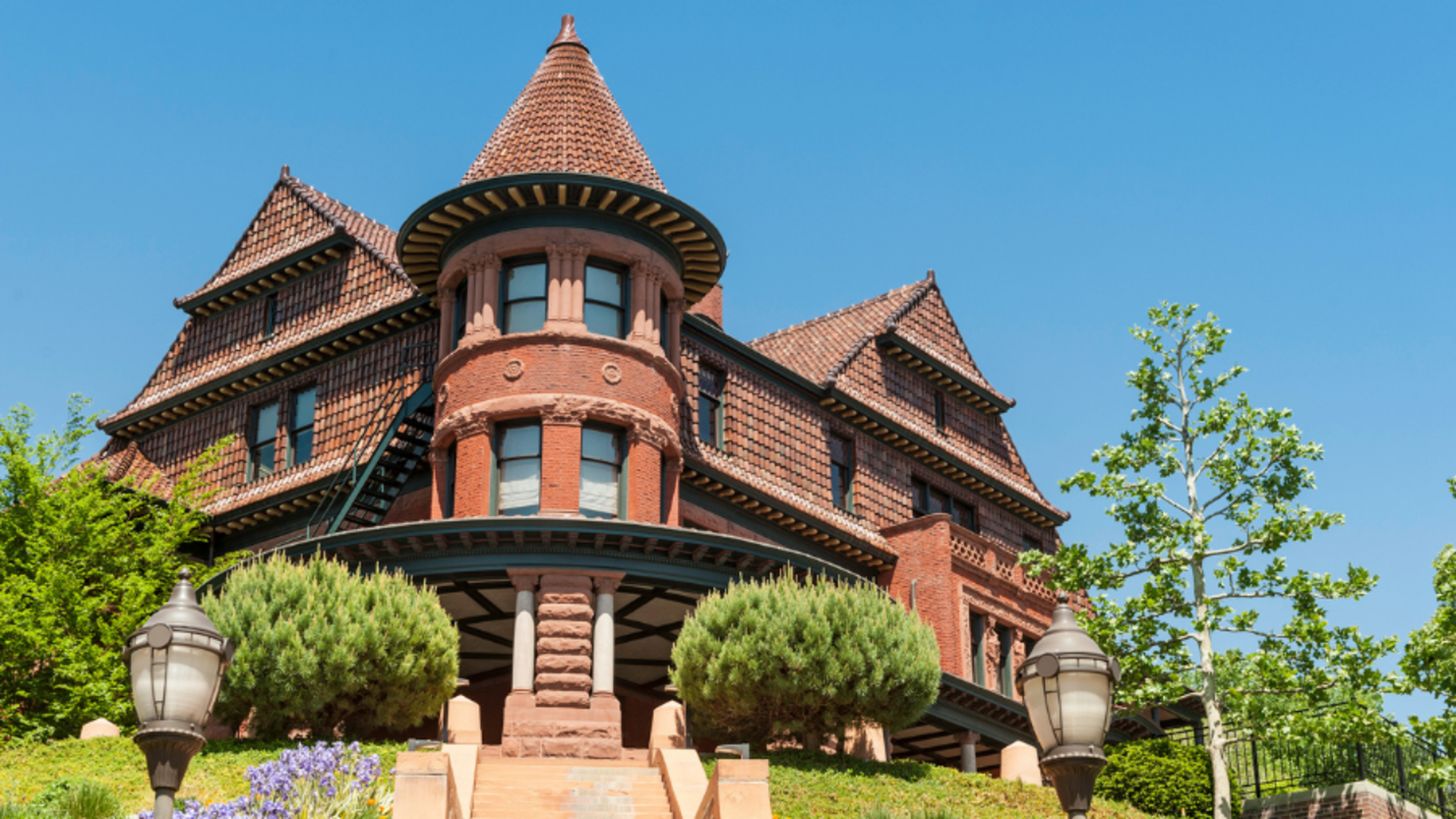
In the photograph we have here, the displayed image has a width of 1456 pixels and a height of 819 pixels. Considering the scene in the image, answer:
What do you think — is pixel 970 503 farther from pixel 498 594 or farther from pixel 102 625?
pixel 102 625

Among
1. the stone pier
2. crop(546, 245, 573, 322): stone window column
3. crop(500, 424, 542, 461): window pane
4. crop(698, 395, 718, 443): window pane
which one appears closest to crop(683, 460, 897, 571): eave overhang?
crop(698, 395, 718, 443): window pane

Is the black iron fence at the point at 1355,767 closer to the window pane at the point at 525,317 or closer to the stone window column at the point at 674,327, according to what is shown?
the stone window column at the point at 674,327

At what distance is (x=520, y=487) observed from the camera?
104 feet

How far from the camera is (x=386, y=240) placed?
3991 cm

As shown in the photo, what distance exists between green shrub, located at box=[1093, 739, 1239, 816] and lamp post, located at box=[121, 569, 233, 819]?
756 inches

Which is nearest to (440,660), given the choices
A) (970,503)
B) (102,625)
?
(102,625)

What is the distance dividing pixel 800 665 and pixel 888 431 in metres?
16.5

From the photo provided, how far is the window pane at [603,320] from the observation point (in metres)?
32.9

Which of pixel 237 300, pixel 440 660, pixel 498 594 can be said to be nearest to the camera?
pixel 440 660

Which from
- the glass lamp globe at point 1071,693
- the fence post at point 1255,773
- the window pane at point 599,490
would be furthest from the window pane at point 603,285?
the glass lamp globe at point 1071,693

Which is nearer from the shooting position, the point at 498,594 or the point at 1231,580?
the point at 1231,580

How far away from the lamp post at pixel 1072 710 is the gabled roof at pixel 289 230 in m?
28.3

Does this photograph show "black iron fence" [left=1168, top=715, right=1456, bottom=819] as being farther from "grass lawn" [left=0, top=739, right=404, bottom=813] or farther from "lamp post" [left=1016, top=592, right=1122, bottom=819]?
"lamp post" [left=1016, top=592, right=1122, bottom=819]

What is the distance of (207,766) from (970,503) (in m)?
25.1
